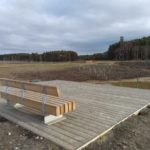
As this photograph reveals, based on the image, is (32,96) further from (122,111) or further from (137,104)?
(137,104)

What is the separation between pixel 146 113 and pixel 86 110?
1.44 m

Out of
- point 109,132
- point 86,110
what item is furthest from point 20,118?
point 109,132

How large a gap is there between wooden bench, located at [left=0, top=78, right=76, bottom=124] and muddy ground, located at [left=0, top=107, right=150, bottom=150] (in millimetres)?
511

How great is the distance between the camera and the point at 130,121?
3967 mm

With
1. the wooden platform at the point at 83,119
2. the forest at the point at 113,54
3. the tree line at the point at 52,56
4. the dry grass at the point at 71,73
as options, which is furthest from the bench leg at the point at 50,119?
the tree line at the point at 52,56

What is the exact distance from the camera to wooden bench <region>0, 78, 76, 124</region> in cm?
350

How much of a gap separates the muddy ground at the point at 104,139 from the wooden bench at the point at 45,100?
51 centimetres

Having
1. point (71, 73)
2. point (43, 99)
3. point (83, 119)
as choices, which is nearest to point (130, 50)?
point (71, 73)

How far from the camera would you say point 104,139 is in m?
3.14

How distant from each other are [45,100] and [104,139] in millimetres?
1373

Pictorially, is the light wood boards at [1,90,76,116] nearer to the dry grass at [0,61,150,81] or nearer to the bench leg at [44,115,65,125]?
the bench leg at [44,115,65,125]

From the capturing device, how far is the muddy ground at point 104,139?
9.52ft

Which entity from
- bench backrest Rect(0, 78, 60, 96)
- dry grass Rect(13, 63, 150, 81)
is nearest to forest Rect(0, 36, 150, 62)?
dry grass Rect(13, 63, 150, 81)

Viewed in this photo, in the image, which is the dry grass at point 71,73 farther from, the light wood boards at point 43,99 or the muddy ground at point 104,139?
the muddy ground at point 104,139
